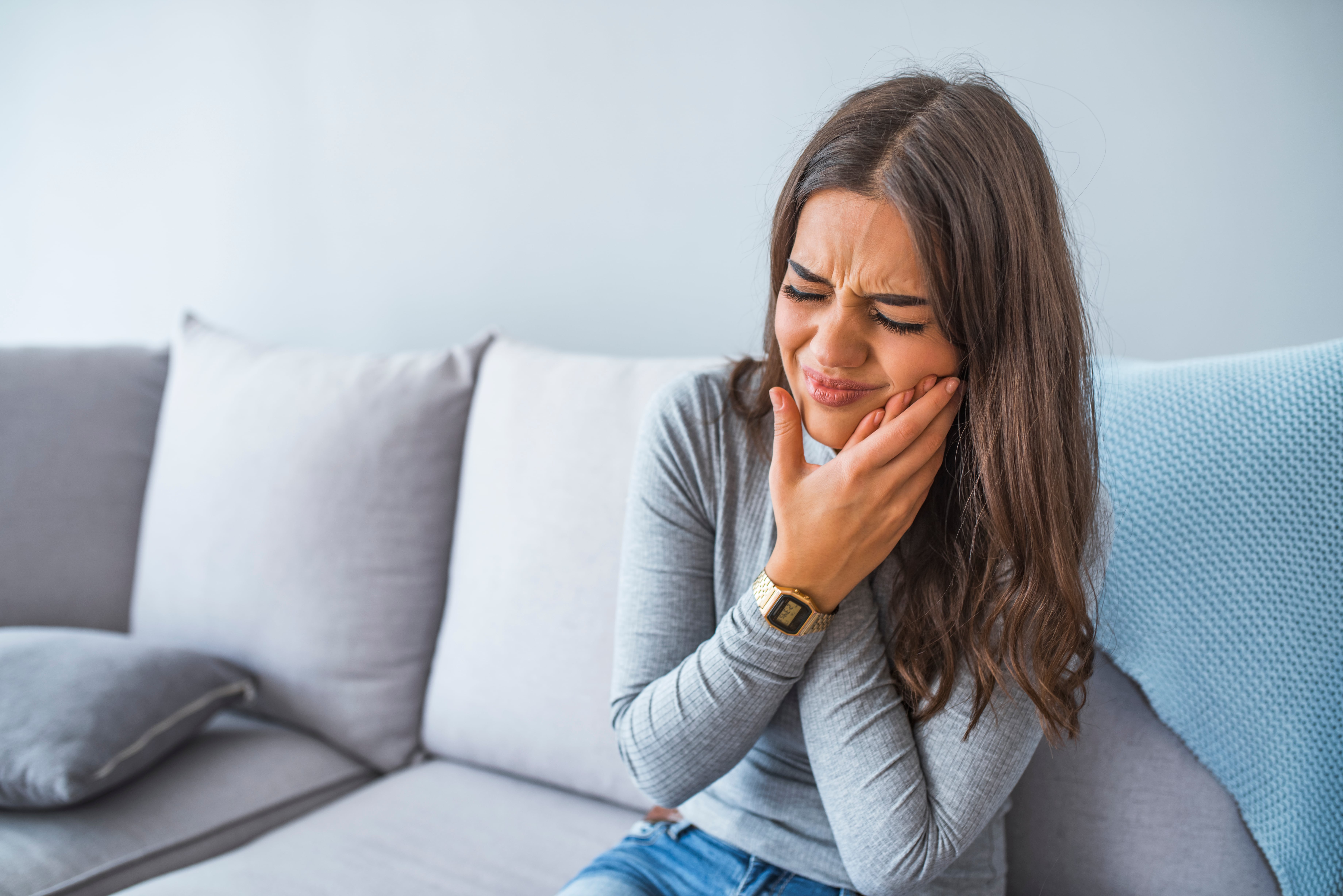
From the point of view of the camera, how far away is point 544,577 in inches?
48.2

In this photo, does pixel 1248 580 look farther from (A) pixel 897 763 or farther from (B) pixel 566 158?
(B) pixel 566 158

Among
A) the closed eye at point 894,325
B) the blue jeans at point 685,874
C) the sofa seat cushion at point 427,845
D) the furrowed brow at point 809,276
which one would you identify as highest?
the furrowed brow at point 809,276

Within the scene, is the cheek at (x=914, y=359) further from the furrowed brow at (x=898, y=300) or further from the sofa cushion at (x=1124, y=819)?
the sofa cushion at (x=1124, y=819)

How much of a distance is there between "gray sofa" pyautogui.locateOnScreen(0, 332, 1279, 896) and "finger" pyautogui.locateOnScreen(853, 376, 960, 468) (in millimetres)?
422

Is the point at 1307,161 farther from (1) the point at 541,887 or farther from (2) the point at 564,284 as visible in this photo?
(1) the point at 541,887

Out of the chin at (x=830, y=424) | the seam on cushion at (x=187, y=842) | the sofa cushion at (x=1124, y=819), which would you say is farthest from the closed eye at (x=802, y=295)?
the seam on cushion at (x=187, y=842)

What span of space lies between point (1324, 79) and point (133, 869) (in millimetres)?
1912

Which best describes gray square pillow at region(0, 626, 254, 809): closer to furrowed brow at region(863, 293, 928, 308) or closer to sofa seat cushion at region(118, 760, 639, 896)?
sofa seat cushion at region(118, 760, 639, 896)

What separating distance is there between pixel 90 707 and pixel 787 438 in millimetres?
1058

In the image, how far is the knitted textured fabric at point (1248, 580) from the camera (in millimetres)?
830

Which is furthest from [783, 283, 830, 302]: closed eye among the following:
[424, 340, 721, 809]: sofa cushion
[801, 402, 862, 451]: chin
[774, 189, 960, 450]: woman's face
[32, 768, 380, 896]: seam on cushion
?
[32, 768, 380, 896]: seam on cushion

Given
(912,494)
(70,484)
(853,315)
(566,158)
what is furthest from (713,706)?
(70,484)

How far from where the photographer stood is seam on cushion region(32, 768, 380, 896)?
1.00 metres

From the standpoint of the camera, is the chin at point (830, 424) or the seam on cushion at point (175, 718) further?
the seam on cushion at point (175, 718)
